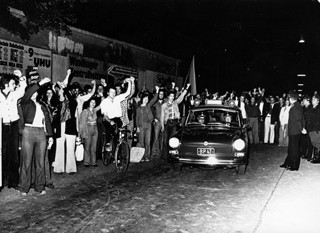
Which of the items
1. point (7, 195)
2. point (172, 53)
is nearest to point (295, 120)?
point (7, 195)

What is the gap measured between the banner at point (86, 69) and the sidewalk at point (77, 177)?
437 centimetres

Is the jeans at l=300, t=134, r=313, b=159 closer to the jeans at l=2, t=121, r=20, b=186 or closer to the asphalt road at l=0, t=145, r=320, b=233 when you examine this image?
the asphalt road at l=0, t=145, r=320, b=233

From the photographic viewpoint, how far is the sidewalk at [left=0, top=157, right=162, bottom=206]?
7102 mm

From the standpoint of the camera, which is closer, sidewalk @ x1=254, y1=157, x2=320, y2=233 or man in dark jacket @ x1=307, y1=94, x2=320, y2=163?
sidewalk @ x1=254, y1=157, x2=320, y2=233

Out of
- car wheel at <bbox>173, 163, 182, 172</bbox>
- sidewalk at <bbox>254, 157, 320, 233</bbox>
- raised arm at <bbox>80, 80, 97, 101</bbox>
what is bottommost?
sidewalk at <bbox>254, 157, 320, 233</bbox>

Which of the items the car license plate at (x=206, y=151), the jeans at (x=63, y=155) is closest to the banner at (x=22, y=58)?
the jeans at (x=63, y=155)

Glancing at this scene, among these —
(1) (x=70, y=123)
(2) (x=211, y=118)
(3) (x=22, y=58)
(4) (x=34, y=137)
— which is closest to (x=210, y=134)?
(2) (x=211, y=118)

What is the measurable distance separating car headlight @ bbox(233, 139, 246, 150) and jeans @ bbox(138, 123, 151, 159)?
3.37 meters

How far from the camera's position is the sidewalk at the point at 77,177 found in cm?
710

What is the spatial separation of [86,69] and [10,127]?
773 cm

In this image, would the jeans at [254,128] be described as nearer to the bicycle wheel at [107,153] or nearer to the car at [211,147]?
the car at [211,147]

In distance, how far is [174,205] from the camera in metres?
6.49

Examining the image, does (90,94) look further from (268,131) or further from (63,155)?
(268,131)

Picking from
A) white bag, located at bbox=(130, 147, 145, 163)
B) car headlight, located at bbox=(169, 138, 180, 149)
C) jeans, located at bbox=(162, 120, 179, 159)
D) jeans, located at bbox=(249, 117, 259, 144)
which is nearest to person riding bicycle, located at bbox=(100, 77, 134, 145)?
white bag, located at bbox=(130, 147, 145, 163)
